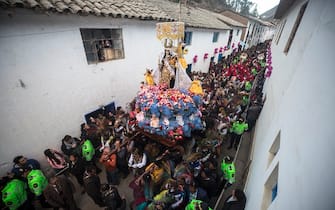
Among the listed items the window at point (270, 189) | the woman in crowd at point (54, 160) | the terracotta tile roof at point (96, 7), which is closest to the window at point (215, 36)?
the terracotta tile roof at point (96, 7)

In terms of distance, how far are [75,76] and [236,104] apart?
261 inches

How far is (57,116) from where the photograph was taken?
4965mm

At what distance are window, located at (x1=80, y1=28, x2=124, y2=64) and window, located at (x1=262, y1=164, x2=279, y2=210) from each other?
20.0ft

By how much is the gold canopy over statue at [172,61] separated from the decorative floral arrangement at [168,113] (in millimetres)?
567

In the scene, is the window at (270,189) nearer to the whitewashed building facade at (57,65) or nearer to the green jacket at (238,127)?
the green jacket at (238,127)

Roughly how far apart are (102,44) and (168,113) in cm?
409

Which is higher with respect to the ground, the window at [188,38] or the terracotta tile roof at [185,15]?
the terracotta tile roof at [185,15]

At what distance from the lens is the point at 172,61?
16.5 feet

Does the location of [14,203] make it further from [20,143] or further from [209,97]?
[209,97]

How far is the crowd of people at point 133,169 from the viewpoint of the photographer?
3.48 m

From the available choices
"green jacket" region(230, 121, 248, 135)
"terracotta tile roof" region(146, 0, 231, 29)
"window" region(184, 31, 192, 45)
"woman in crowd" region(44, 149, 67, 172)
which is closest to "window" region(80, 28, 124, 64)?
"woman in crowd" region(44, 149, 67, 172)

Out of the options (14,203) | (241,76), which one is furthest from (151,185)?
(241,76)

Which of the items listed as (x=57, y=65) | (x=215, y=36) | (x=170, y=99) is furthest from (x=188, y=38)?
(x=57, y=65)

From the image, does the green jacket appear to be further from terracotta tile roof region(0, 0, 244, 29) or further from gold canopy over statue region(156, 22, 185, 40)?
terracotta tile roof region(0, 0, 244, 29)
